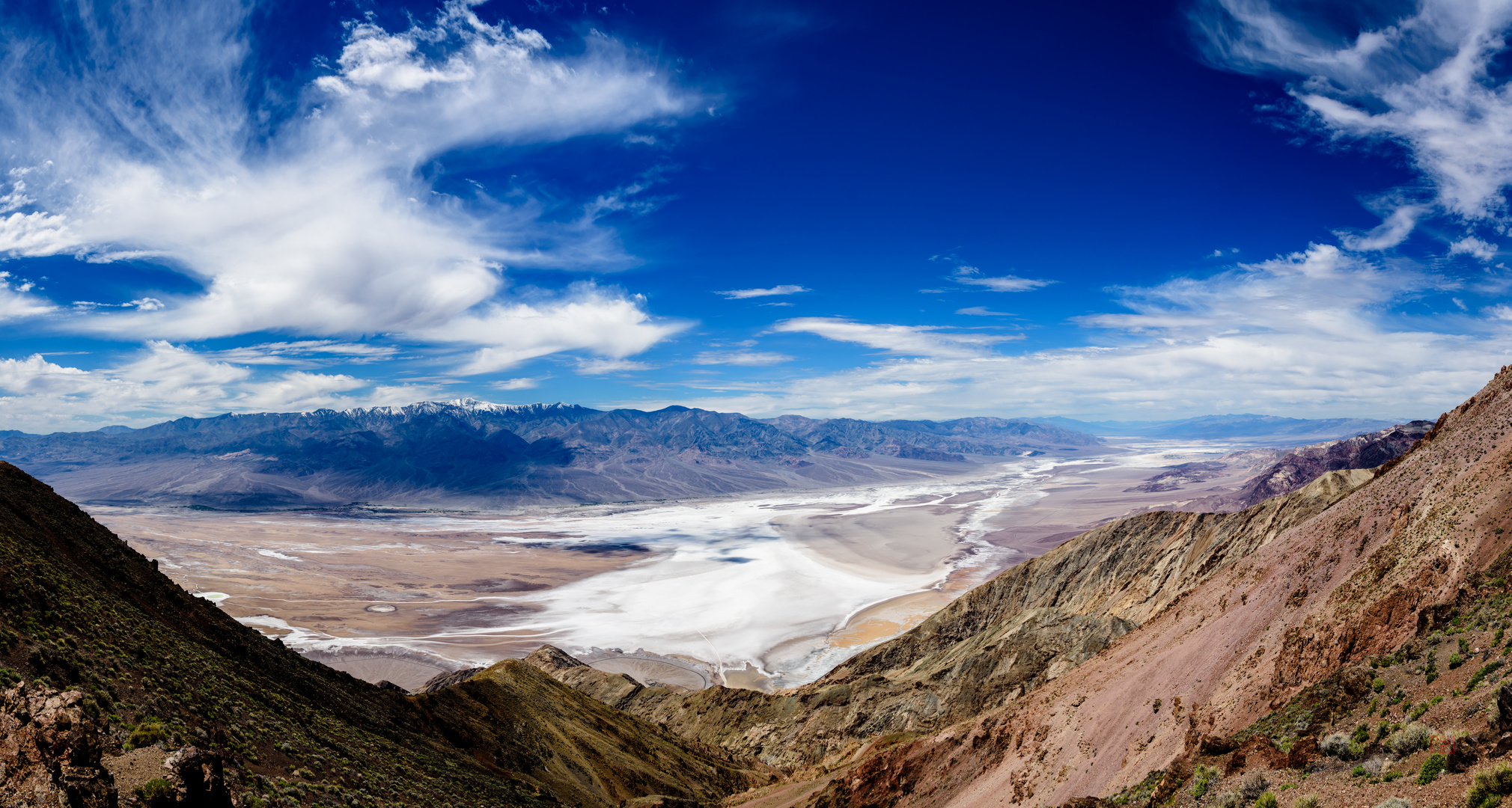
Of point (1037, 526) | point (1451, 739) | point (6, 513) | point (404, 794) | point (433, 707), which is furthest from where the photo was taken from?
point (1037, 526)

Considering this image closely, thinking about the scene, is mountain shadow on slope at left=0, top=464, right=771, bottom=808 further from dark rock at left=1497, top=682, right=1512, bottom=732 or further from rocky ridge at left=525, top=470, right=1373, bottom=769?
dark rock at left=1497, top=682, right=1512, bottom=732

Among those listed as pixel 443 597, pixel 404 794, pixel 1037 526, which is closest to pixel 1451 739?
pixel 404 794

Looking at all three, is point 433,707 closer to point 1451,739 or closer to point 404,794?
point 404,794

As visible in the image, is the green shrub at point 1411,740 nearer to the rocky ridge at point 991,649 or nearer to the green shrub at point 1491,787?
the green shrub at point 1491,787

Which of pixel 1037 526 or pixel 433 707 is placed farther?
pixel 1037 526

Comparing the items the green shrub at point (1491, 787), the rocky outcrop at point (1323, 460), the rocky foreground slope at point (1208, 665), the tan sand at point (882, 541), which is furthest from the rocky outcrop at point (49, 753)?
the rocky outcrop at point (1323, 460)

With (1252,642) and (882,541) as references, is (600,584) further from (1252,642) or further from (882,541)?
(1252,642)

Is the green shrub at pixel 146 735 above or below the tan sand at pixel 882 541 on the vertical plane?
above
